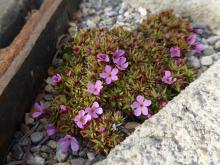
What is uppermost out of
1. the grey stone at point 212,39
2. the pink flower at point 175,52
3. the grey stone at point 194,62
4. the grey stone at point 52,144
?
the grey stone at point 52,144

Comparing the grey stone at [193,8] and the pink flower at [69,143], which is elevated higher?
the pink flower at [69,143]

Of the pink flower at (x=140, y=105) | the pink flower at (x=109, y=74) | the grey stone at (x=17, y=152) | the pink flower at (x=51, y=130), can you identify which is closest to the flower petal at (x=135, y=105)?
the pink flower at (x=140, y=105)

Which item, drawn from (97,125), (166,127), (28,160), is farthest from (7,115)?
(166,127)

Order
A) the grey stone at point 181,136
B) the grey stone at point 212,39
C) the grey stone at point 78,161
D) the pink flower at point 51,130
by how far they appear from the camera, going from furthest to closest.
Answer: the grey stone at point 212,39 → the pink flower at point 51,130 → the grey stone at point 78,161 → the grey stone at point 181,136

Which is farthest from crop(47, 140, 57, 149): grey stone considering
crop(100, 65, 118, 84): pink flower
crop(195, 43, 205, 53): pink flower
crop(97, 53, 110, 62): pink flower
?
crop(195, 43, 205, 53): pink flower

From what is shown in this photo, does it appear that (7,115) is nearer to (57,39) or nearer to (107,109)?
(107,109)

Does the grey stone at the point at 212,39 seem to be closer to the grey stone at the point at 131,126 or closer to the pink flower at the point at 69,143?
the grey stone at the point at 131,126

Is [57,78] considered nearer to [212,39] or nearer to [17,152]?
[17,152]
